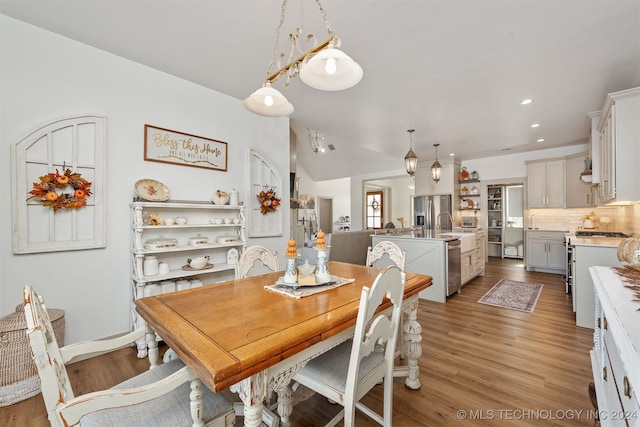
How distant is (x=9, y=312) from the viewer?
80.3 inches

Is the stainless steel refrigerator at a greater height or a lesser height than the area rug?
greater

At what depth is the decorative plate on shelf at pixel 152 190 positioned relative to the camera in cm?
257

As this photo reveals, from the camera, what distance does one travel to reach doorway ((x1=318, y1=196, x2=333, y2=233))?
1117 centimetres

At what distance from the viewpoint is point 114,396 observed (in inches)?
32.3

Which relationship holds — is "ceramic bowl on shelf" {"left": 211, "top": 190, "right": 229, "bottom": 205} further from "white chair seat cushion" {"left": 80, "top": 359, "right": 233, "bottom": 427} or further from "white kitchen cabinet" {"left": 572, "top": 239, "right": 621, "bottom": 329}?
"white kitchen cabinet" {"left": 572, "top": 239, "right": 621, "bottom": 329}

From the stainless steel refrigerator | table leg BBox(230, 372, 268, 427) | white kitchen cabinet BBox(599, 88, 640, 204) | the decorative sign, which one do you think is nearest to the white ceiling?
white kitchen cabinet BBox(599, 88, 640, 204)

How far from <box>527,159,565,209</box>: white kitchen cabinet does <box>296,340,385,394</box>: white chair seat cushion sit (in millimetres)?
6149

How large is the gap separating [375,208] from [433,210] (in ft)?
14.5

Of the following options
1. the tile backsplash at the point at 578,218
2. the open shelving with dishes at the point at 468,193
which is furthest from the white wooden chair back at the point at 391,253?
the open shelving with dishes at the point at 468,193

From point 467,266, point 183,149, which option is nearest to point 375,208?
point 467,266

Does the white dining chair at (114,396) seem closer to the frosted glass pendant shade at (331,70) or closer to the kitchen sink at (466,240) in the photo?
the frosted glass pendant shade at (331,70)

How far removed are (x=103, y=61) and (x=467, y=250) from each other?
207 inches

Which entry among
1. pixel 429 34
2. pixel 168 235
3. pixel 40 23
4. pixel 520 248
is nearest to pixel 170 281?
pixel 168 235

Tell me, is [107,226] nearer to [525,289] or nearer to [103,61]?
[103,61]
